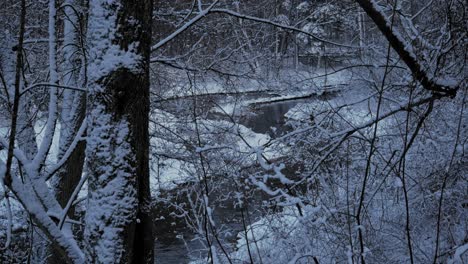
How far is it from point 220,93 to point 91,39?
537cm

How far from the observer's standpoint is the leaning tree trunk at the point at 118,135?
84.1 inches

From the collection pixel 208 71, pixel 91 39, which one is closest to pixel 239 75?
pixel 208 71

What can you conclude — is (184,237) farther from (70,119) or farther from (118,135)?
(118,135)

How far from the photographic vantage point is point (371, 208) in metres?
5.75

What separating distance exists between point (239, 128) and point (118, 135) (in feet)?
9.43

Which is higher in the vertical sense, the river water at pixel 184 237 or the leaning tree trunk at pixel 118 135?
the leaning tree trunk at pixel 118 135

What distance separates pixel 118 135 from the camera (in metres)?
2.19

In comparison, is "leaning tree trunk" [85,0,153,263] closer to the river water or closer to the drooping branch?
the drooping branch

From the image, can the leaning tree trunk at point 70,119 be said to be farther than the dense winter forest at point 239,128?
Yes

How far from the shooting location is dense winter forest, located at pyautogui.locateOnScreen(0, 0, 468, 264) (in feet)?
7.21

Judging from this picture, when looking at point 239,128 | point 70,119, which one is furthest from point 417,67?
point 70,119

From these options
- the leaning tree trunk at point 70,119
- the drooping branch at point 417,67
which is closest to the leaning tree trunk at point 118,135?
the drooping branch at point 417,67

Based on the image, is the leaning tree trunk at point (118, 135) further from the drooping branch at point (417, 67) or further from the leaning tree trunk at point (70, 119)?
the leaning tree trunk at point (70, 119)

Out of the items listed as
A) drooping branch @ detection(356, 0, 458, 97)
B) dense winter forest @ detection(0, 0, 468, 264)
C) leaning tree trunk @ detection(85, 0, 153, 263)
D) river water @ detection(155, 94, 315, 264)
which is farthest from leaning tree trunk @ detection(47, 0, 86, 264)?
drooping branch @ detection(356, 0, 458, 97)
